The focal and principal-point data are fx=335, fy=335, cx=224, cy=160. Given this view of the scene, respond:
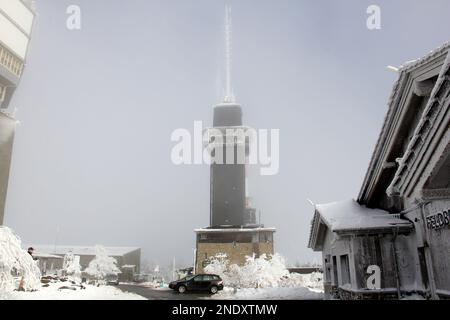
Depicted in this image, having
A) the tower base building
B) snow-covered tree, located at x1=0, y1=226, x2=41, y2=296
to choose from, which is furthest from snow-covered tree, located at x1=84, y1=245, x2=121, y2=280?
snow-covered tree, located at x1=0, y1=226, x2=41, y2=296

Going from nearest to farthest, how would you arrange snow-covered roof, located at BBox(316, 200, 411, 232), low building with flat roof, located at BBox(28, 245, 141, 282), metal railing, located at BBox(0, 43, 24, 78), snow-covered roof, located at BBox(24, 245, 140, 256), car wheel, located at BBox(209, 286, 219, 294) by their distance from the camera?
snow-covered roof, located at BBox(316, 200, 411, 232) → car wheel, located at BBox(209, 286, 219, 294) → metal railing, located at BBox(0, 43, 24, 78) → low building with flat roof, located at BBox(28, 245, 141, 282) → snow-covered roof, located at BBox(24, 245, 140, 256)

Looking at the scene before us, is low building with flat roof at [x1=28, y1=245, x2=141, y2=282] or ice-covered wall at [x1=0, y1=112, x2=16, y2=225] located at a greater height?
ice-covered wall at [x1=0, y1=112, x2=16, y2=225]

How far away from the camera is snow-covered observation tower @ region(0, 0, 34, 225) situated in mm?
38844

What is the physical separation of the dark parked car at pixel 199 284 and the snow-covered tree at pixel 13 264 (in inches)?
387

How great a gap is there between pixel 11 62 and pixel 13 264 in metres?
37.3

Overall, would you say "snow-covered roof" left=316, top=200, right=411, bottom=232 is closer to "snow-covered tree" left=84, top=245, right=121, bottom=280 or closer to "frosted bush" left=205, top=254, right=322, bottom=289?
"frosted bush" left=205, top=254, right=322, bottom=289

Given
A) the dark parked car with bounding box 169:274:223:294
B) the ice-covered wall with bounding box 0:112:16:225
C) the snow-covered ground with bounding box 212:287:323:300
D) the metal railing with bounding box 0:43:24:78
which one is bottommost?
the snow-covered ground with bounding box 212:287:323:300

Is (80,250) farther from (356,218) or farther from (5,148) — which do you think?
(356,218)

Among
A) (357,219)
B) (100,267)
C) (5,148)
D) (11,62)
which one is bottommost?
(100,267)

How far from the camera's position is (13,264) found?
14094 mm

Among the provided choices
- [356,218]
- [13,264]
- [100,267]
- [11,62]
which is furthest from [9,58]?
[356,218]

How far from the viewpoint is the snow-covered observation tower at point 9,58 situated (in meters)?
38.8

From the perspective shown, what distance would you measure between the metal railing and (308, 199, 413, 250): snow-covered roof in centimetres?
4284
